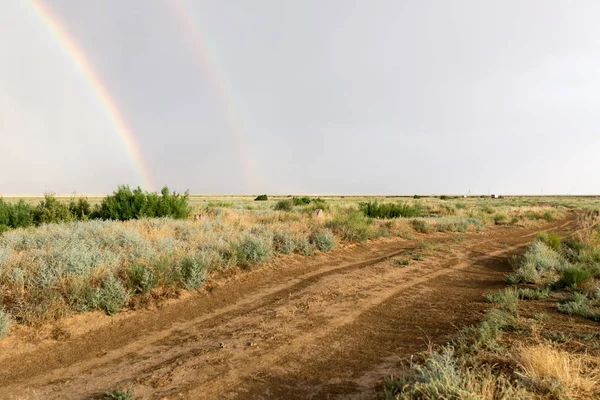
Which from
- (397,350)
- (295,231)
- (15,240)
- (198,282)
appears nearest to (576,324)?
(397,350)

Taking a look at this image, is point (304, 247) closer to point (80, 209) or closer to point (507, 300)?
point (507, 300)

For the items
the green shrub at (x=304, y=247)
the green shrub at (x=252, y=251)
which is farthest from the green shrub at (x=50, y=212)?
the green shrub at (x=304, y=247)

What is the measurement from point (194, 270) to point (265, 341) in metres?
3.46

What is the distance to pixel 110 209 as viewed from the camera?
1755cm

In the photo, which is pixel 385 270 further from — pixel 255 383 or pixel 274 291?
pixel 255 383

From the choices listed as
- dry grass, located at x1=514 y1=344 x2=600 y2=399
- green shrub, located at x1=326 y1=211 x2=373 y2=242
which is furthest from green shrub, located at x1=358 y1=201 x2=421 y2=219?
dry grass, located at x1=514 y1=344 x2=600 y2=399

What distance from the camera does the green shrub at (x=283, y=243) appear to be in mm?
11602

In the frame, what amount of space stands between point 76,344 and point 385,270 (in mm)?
8173

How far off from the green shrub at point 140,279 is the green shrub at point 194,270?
0.76 meters

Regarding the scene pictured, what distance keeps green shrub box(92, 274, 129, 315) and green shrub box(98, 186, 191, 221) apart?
1105cm

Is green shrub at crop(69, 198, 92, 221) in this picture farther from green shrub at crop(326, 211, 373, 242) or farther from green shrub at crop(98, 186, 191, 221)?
green shrub at crop(326, 211, 373, 242)

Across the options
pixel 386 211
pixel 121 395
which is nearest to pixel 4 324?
pixel 121 395

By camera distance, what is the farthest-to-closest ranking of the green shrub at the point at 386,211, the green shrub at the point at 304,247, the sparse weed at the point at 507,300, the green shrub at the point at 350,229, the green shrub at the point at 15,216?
the green shrub at the point at 386,211, the green shrub at the point at 15,216, the green shrub at the point at 350,229, the green shrub at the point at 304,247, the sparse weed at the point at 507,300

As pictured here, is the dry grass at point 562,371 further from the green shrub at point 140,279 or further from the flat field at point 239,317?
the green shrub at point 140,279
